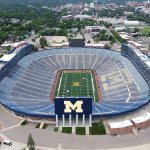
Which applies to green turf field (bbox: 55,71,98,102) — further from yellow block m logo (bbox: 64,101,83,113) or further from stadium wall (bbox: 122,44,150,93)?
yellow block m logo (bbox: 64,101,83,113)

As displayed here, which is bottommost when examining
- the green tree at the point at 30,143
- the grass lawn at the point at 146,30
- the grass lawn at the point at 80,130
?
the grass lawn at the point at 146,30

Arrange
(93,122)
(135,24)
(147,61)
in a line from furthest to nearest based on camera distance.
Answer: (135,24)
(147,61)
(93,122)

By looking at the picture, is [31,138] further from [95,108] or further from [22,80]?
[22,80]

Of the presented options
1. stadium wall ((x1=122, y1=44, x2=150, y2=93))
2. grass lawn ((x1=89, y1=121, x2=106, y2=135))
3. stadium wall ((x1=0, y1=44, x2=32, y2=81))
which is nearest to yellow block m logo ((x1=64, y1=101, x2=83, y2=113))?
grass lawn ((x1=89, y1=121, x2=106, y2=135))

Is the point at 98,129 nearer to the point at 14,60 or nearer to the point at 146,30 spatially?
the point at 14,60

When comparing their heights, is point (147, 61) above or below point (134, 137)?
above

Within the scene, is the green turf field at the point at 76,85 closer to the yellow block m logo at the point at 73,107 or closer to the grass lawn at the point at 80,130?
the yellow block m logo at the point at 73,107

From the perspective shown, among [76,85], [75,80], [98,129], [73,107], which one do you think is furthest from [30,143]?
[75,80]

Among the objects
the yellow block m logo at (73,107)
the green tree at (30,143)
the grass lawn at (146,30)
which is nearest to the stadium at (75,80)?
the yellow block m logo at (73,107)

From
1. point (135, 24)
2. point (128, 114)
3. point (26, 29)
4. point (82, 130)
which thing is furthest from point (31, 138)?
point (135, 24)
